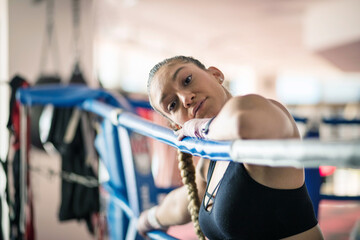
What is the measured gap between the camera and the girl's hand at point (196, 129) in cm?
66

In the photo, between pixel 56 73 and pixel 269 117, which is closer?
pixel 269 117

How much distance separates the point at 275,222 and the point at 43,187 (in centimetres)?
231

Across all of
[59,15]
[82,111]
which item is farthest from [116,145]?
[59,15]

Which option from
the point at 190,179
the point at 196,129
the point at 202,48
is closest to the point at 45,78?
the point at 190,179

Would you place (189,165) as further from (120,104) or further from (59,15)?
(59,15)

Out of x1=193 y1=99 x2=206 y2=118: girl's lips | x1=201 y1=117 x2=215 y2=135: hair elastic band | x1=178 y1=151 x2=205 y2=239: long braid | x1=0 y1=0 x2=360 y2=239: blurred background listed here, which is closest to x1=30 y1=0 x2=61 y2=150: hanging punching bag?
x1=0 y1=0 x2=360 y2=239: blurred background

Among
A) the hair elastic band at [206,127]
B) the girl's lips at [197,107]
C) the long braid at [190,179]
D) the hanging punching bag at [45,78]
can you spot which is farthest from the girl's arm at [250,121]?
the hanging punching bag at [45,78]

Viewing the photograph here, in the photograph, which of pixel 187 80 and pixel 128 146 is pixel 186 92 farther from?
pixel 128 146

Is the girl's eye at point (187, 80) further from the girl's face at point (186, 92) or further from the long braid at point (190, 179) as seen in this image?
the long braid at point (190, 179)

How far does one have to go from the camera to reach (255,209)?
66cm

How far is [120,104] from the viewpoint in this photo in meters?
1.60

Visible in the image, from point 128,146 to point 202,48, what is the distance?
→ 7.91m

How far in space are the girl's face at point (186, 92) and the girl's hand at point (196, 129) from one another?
87 mm

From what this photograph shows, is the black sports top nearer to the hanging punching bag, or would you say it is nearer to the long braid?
the long braid
